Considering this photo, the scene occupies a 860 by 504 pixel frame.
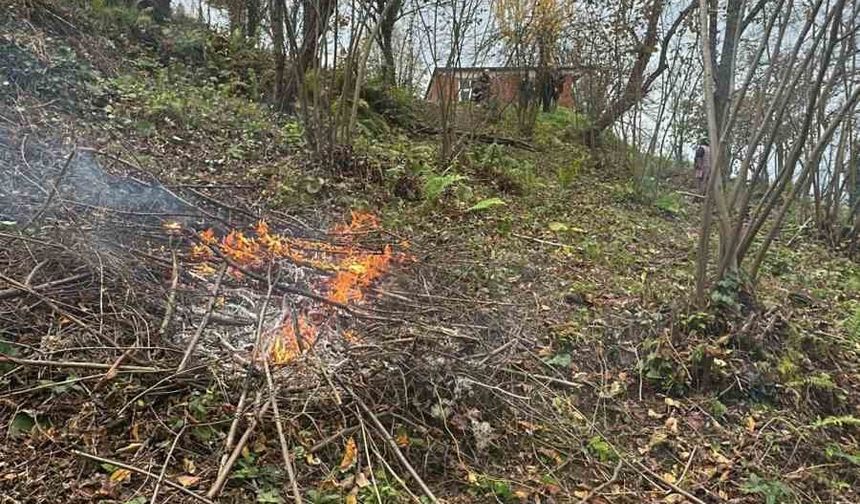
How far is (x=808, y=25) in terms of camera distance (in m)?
3.58

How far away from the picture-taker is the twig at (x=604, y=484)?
2.45 meters

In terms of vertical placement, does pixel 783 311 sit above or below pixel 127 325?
above

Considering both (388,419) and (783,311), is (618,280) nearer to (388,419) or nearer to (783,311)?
(783,311)

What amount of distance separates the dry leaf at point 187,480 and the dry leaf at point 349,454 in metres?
0.54

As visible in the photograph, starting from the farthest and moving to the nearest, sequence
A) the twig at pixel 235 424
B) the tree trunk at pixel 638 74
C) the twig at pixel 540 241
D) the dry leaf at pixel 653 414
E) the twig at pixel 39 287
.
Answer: the tree trunk at pixel 638 74 < the twig at pixel 540 241 < the dry leaf at pixel 653 414 < the twig at pixel 39 287 < the twig at pixel 235 424

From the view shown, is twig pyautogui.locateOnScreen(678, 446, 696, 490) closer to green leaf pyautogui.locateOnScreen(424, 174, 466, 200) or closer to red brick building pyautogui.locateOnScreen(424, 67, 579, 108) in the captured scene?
green leaf pyautogui.locateOnScreen(424, 174, 466, 200)

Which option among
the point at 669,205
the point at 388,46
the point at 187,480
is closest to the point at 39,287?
the point at 187,480

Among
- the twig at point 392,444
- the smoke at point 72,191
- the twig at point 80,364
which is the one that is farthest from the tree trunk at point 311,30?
the twig at point 392,444

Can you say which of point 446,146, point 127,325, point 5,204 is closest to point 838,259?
point 446,146

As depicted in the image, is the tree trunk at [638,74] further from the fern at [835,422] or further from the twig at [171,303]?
the twig at [171,303]

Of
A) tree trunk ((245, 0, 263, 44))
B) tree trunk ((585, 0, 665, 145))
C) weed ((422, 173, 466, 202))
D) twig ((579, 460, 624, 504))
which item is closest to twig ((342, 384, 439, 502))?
twig ((579, 460, 624, 504))

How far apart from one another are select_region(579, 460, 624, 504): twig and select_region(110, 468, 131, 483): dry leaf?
1.76 m

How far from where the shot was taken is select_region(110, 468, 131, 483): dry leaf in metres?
2.03

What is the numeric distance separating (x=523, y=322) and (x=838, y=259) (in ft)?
17.5
